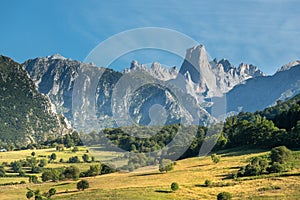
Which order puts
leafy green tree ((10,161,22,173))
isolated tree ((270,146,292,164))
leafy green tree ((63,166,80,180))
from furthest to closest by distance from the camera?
leafy green tree ((10,161,22,173))
leafy green tree ((63,166,80,180))
isolated tree ((270,146,292,164))

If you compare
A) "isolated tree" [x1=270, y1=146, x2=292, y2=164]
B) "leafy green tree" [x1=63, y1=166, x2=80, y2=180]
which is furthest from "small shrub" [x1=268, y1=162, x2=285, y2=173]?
"leafy green tree" [x1=63, y1=166, x2=80, y2=180]

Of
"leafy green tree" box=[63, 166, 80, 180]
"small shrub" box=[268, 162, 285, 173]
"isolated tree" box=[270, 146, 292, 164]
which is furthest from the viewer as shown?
"leafy green tree" box=[63, 166, 80, 180]

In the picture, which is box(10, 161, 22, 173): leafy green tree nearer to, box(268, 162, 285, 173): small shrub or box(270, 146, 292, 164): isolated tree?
box(270, 146, 292, 164): isolated tree

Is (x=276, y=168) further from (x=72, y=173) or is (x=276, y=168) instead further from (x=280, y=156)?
(x=72, y=173)

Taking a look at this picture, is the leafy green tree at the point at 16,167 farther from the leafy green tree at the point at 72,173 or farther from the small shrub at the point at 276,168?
the small shrub at the point at 276,168

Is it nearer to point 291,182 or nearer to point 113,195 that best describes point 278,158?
point 291,182

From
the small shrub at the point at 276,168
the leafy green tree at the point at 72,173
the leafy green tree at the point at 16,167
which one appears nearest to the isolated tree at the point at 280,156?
the small shrub at the point at 276,168

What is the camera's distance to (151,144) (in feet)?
439

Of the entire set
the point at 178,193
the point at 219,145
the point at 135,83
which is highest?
the point at 135,83

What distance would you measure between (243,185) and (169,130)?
102 meters

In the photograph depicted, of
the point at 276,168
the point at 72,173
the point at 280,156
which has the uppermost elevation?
the point at 72,173

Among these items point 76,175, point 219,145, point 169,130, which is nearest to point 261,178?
point 76,175

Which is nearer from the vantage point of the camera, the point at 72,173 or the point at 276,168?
the point at 276,168

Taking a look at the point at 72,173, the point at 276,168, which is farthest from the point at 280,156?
the point at 72,173
